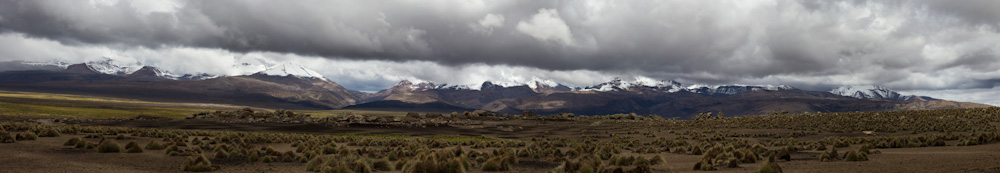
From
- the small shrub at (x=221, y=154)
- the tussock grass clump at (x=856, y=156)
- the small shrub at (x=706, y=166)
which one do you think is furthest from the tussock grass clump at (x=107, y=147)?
the tussock grass clump at (x=856, y=156)

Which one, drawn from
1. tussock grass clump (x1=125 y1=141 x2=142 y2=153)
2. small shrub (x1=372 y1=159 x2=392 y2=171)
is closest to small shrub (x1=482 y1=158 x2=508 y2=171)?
small shrub (x1=372 y1=159 x2=392 y2=171)

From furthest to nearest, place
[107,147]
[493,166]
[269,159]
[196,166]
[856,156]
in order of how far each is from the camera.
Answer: [107,147] < [269,159] < [493,166] < [856,156] < [196,166]

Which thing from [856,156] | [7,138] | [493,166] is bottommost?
[493,166]

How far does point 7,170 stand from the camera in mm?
16641

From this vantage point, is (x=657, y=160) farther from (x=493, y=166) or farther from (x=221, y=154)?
(x=221, y=154)

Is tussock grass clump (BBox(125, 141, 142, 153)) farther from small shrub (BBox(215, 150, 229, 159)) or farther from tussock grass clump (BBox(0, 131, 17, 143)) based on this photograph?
tussock grass clump (BBox(0, 131, 17, 143))

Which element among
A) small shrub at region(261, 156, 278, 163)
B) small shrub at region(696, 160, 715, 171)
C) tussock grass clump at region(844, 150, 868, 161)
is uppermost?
tussock grass clump at region(844, 150, 868, 161)

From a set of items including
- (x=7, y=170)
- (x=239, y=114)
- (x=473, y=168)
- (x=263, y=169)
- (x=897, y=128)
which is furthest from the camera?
(x=239, y=114)

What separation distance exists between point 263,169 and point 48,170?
257 inches

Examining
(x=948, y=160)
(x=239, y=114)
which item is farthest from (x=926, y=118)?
(x=239, y=114)

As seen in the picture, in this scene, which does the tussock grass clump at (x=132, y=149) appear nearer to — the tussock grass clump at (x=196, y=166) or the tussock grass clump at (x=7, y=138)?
the tussock grass clump at (x=7, y=138)

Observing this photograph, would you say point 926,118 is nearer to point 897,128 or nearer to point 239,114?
point 897,128

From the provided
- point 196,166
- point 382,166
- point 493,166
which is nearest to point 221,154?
point 196,166

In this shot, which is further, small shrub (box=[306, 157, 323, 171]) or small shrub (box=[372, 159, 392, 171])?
small shrub (box=[372, 159, 392, 171])
